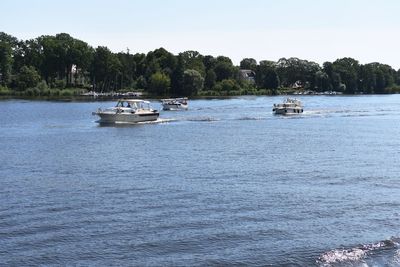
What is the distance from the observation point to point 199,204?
3080cm

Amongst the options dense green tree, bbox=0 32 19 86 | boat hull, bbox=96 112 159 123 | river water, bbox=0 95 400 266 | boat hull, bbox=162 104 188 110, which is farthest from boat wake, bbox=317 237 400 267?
dense green tree, bbox=0 32 19 86

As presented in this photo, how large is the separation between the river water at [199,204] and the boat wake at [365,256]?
0.07m

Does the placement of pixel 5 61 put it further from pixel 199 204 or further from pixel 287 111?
pixel 199 204

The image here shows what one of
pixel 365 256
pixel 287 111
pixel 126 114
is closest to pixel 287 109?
pixel 287 111

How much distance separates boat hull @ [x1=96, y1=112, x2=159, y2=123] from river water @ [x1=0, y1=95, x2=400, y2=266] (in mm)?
27594

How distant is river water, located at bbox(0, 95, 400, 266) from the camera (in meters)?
23.0

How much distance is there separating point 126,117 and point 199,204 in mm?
60735

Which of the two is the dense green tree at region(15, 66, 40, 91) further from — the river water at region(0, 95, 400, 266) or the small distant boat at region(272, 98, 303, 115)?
the river water at region(0, 95, 400, 266)

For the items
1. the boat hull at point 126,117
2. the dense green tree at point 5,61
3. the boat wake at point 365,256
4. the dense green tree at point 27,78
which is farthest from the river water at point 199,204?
the dense green tree at point 5,61

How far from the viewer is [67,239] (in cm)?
2461

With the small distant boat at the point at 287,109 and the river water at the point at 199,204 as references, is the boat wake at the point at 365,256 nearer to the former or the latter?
the river water at the point at 199,204

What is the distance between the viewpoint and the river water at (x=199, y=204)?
75.6 feet

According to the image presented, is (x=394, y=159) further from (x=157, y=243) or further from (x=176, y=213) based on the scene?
(x=157, y=243)

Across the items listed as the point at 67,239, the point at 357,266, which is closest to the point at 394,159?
the point at 357,266
